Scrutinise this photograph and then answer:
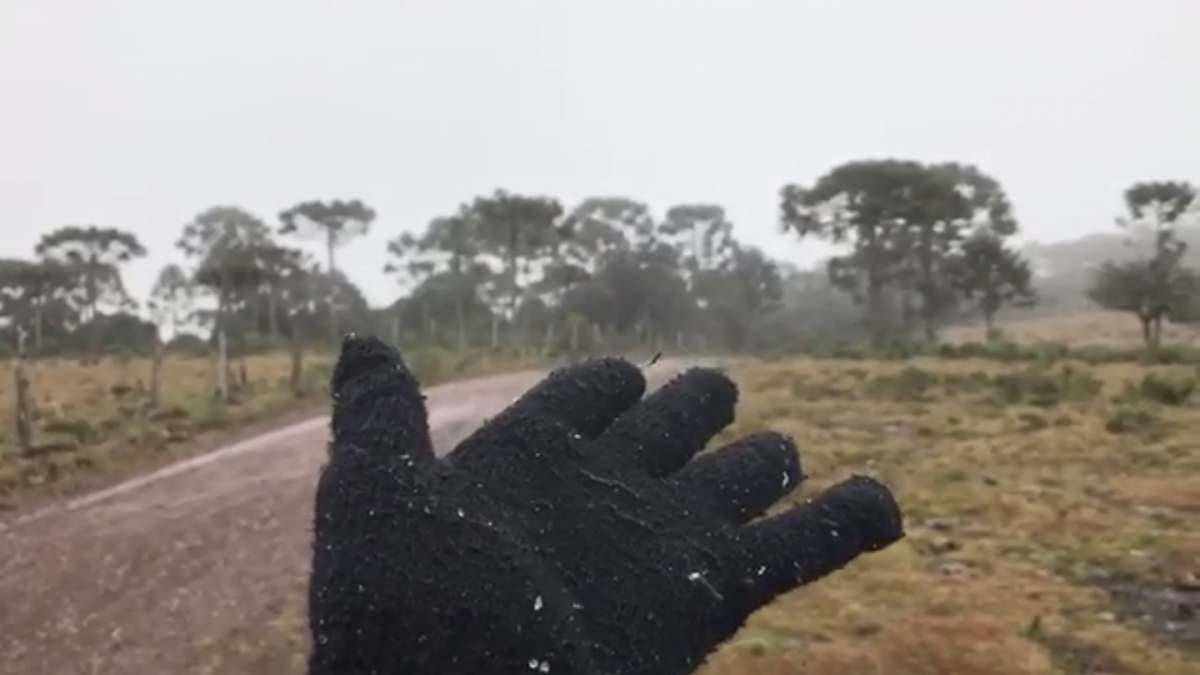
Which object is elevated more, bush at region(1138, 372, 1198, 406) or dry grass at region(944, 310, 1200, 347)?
dry grass at region(944, 310, 1200, 347)

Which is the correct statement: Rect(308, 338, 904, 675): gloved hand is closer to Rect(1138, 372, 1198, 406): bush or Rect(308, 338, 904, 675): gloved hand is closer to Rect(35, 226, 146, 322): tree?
Rect(1138, 372, 1198, 406): bush

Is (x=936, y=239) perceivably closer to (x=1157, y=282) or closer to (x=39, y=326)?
(x=1157, y=282)

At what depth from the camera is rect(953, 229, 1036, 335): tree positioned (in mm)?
32875

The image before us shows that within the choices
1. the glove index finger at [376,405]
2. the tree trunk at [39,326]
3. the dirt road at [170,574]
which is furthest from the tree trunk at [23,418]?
the tree trunk at [39,326]

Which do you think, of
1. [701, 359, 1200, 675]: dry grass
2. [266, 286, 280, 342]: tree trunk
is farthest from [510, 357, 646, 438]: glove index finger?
[266, 286, 280, 342]: tree trunk

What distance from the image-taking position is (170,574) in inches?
355

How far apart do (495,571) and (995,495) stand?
1006cm

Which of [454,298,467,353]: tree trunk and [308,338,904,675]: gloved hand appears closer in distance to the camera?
[308,338,904,675]: gloved hand

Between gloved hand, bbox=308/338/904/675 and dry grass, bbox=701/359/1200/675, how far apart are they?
15.6 ft

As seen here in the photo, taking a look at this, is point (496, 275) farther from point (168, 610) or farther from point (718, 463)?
point (718, 463)

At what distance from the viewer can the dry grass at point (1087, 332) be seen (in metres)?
30.9

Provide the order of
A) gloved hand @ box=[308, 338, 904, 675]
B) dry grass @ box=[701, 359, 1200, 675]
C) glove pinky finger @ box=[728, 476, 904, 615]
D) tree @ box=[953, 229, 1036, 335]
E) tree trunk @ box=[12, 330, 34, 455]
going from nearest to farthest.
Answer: gloved hand @ box=[308, 338, 904, 675] < glove pinky finger @ box=[728, 476, 904, 615] < dry grass @ box=[701, 359, 1200, 675] < tree trunk @ box=[12, 330, 34, 455] < tree @ box=[953, 229, 1036, 335]

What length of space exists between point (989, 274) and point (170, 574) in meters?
26.9

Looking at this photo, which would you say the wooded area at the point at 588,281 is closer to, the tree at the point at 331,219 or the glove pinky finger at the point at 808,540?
the tree at the point at 331,219
